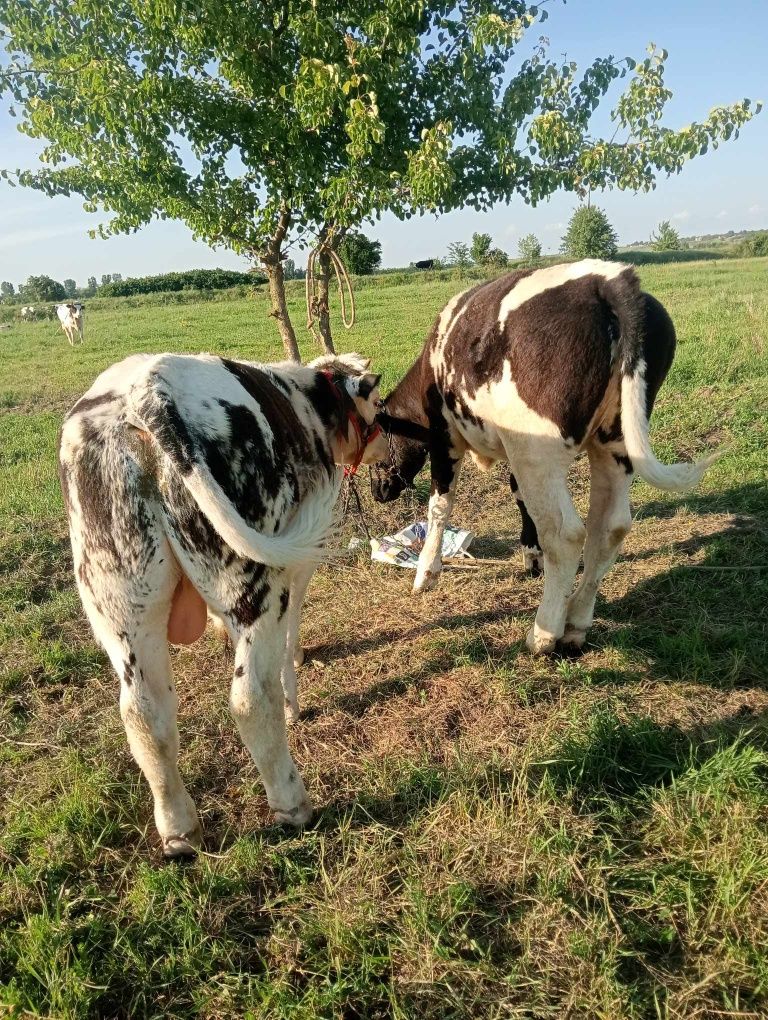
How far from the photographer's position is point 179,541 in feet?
7.40

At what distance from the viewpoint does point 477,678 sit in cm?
364

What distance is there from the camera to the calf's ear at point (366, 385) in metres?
4.00

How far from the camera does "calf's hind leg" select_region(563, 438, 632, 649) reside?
3.87m

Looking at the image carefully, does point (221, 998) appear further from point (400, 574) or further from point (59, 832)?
point (400, 574)

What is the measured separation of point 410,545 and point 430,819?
3.01 meters

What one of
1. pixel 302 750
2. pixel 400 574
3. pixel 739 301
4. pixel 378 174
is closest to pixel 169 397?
pixel 302 750

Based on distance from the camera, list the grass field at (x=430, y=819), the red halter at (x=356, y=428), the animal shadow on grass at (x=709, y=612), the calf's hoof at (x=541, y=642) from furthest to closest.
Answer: the calf's hoof at (x=541, y=642) → the red halter at (x=356, y=428) → the animal shadow on grass at (x=709, y=612) → the grass field at (x=430, y=819)

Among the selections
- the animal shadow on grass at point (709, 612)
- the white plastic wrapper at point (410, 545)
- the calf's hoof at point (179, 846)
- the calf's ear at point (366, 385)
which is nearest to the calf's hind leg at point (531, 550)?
the white plastic wrapper at point (410, 545)

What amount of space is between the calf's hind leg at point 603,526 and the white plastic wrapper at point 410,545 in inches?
56.7

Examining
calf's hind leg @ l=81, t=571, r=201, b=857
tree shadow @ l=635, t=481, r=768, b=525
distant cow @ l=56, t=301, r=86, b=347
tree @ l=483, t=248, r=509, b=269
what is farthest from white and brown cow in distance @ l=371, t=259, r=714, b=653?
tree @ l=483, t=248, r=509, b=269

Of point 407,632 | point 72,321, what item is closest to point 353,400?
point 407,632

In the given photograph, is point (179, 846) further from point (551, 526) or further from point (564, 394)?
point (564, 394)

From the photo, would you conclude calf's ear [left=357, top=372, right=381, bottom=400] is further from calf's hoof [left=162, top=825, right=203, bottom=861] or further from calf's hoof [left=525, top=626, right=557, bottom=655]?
calf's hoof [left=162, top=825, right=203, bottom=861]

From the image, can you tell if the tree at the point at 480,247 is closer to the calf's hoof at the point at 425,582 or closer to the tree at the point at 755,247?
the tree at the point at 755,247
